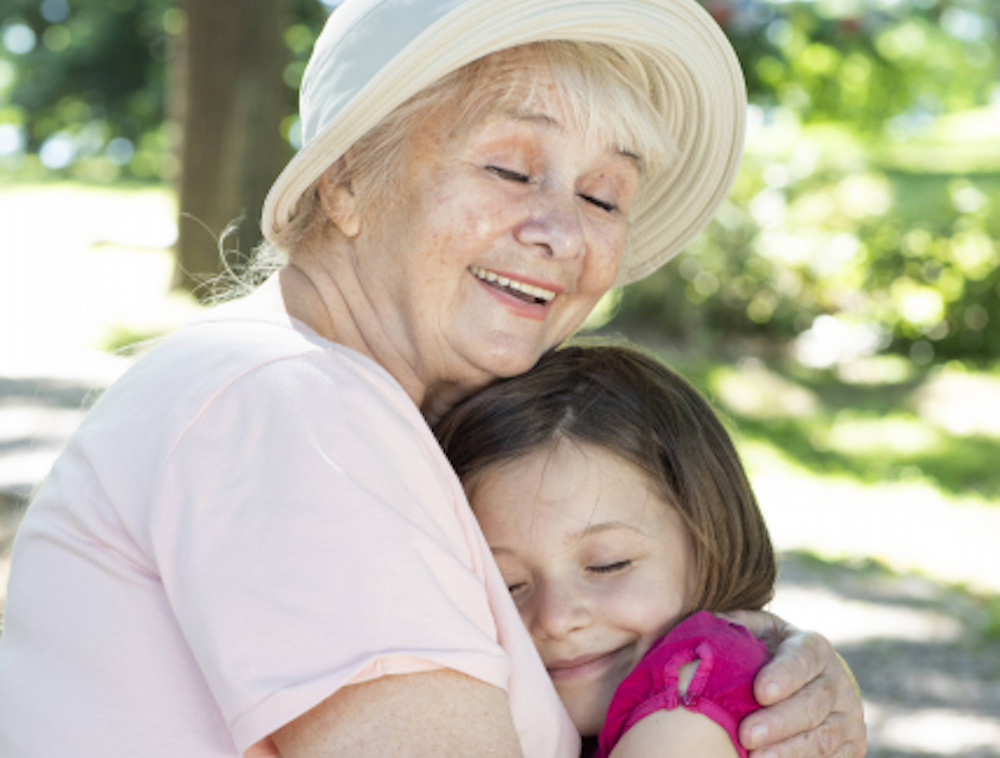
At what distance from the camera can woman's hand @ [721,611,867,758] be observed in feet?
5.91

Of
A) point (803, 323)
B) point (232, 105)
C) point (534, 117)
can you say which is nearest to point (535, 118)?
point (534, 117)

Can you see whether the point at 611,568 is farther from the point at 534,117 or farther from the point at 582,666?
the point at 534,117

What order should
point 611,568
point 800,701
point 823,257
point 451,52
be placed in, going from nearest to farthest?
point 451,52 → point 800,701 → point 611,568 → point 823,257

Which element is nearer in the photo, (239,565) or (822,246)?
(239,565)

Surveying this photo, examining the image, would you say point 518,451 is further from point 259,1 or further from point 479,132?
point 259,1

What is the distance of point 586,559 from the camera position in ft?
6.88

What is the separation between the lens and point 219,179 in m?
9.73

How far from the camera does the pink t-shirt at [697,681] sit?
5.79 feet

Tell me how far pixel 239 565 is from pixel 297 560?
0.22 feet

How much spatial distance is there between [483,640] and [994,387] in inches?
390

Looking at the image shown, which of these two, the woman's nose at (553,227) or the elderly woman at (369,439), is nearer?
the elderly woman at (369,439)

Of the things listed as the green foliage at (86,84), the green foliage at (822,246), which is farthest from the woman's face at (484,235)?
the green foliage at (86,84)

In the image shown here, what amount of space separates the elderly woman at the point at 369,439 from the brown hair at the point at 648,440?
0.08m

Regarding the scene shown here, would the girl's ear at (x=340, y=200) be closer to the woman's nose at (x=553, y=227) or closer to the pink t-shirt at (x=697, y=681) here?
the woman's nose at (x=553, y=227)
